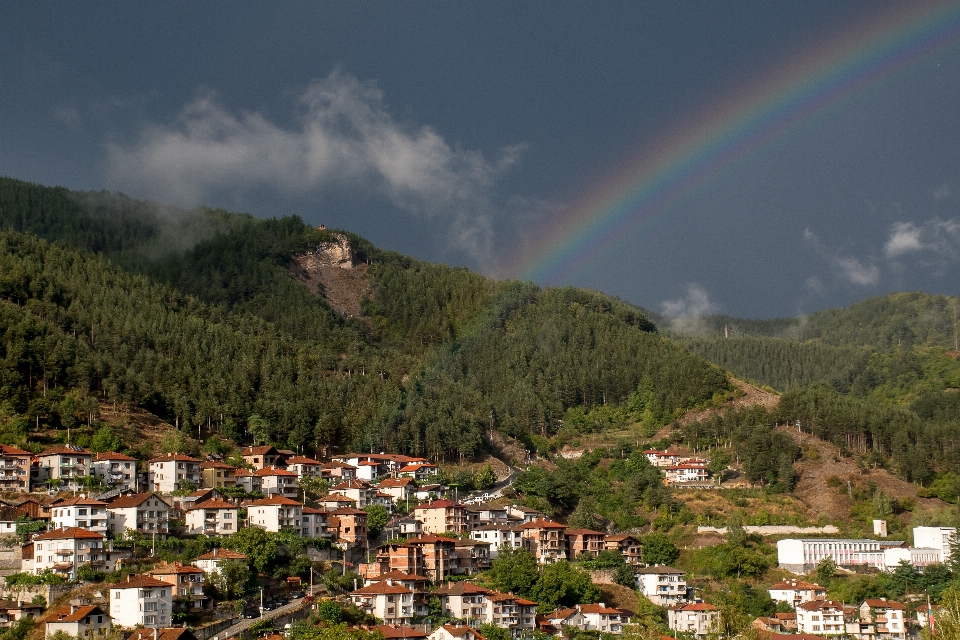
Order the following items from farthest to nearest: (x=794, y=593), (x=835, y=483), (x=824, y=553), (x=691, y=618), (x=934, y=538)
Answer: (x=835, y=483), (x=934, y=538), (x=824, y=553), (x=794, y=593), (x=691, y=618)

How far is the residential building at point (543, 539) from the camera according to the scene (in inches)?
3460

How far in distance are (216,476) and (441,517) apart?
16485 millimetres

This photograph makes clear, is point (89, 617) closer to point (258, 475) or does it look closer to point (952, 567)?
point (258, 475)

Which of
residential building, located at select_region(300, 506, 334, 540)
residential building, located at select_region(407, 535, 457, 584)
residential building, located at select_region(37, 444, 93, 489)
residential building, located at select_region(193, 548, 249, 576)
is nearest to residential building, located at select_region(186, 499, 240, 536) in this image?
residential building, located at select_region(300, 506, 334, 540)

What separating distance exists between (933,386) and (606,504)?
8593cm

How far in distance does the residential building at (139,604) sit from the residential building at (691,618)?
3274 cm

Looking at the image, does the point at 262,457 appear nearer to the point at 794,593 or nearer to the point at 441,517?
the point at 441,517

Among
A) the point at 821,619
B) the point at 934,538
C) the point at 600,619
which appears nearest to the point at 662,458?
the point at 934,538

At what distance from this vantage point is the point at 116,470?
8169cm

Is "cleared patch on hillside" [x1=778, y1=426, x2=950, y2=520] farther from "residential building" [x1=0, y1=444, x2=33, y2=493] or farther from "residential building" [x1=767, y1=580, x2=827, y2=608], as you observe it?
"residential building" [x1=0, y1=444, x2=33, y2=493]

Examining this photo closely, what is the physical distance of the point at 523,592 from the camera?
3066 inches

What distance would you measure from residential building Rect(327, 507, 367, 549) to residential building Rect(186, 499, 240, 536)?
685cm

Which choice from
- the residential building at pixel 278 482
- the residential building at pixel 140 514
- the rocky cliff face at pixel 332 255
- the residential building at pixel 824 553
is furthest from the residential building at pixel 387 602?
the rocky cliff face at pixel 332 255

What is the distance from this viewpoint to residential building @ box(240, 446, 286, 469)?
309 feet
